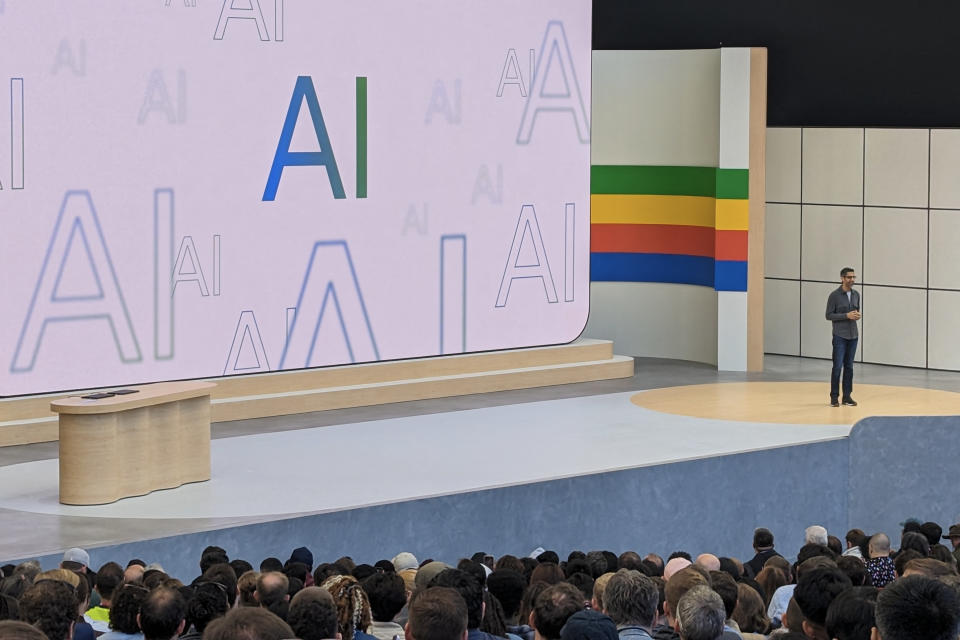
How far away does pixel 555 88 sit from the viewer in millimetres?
15000

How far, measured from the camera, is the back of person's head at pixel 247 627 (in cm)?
334

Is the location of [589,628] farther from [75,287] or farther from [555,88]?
[555,88]

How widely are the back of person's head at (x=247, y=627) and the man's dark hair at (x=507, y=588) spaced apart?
2163 millimetres

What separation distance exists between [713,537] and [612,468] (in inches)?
41.1

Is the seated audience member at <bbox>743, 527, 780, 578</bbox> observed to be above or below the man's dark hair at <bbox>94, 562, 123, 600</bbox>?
below

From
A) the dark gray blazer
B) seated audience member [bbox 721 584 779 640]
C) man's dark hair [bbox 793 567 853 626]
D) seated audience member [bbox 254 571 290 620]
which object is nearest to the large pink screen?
Result: the dark gray blazer

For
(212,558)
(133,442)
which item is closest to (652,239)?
(133,442)

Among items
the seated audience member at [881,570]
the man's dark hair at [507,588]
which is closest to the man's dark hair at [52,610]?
the man's dark hair at [507,588]

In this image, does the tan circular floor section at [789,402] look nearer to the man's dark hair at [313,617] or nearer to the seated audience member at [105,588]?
the seated audience member at [105,588]

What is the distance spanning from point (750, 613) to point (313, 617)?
210cm

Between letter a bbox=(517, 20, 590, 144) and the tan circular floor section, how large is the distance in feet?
8.76

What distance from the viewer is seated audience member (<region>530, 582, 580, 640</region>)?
4672 mm

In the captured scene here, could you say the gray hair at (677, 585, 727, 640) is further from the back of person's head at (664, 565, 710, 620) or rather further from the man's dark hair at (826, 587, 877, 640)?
the back of person's head at (664, 565, 710, 620)

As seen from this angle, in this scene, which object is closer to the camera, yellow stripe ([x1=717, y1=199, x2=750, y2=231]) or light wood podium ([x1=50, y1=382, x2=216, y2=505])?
light wood podium ([x1=50, y1=382, x2=216, y2=505])
